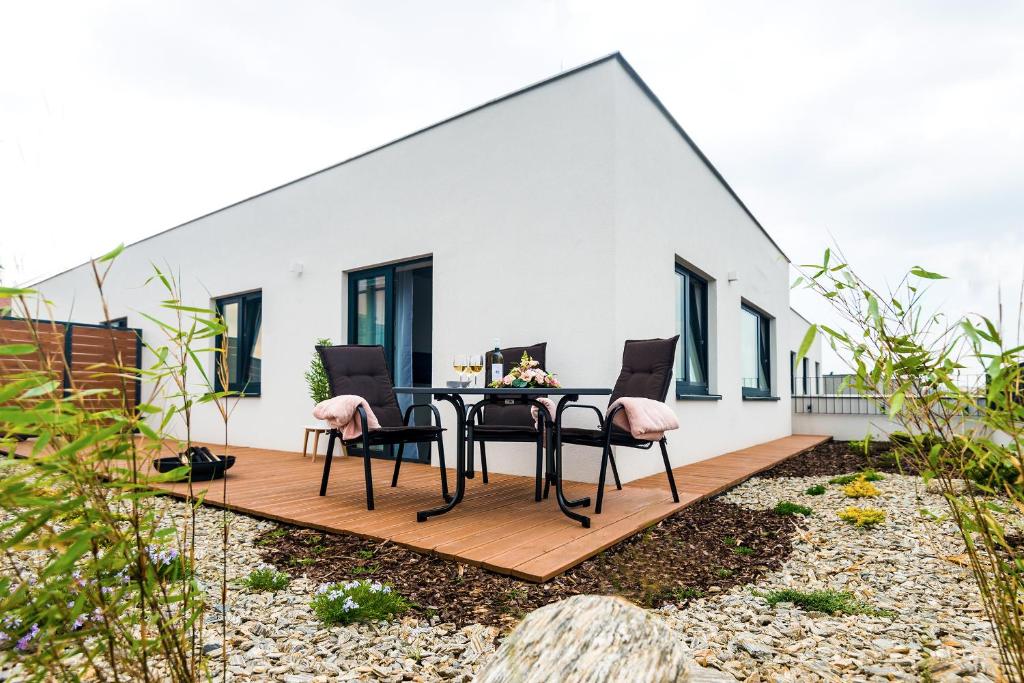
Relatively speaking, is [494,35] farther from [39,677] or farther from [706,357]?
[39,677]

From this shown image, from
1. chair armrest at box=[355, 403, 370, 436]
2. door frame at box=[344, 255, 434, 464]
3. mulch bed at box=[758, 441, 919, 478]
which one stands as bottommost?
mulch bed at box=[758, 441, 919, 478]

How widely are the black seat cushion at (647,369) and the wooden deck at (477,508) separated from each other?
2.34 ft

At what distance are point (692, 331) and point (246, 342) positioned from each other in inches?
229

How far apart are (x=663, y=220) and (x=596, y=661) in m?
4.56

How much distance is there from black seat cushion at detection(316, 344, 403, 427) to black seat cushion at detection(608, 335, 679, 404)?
1.65 m

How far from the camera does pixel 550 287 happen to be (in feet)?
14.9

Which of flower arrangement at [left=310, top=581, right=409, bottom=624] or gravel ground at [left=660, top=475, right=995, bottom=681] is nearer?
gravel ground at [left=660, top=475, right=995, bottom=681]

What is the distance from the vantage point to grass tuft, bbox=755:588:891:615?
2086mm

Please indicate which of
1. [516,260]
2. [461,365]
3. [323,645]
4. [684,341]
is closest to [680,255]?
[684,341]

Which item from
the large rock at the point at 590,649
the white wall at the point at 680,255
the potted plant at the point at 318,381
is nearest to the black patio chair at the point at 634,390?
the white wall at the point at 680,255

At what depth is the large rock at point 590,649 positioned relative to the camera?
108 cm

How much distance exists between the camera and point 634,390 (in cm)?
368

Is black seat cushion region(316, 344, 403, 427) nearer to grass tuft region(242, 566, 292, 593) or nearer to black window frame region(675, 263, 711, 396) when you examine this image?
grass tuft region(242, 566, 292, 593)

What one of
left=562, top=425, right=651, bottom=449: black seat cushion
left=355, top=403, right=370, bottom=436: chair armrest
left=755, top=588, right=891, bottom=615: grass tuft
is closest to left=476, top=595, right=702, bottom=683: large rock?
left=755, top=588, right=891, bottom=615: grass tuft
